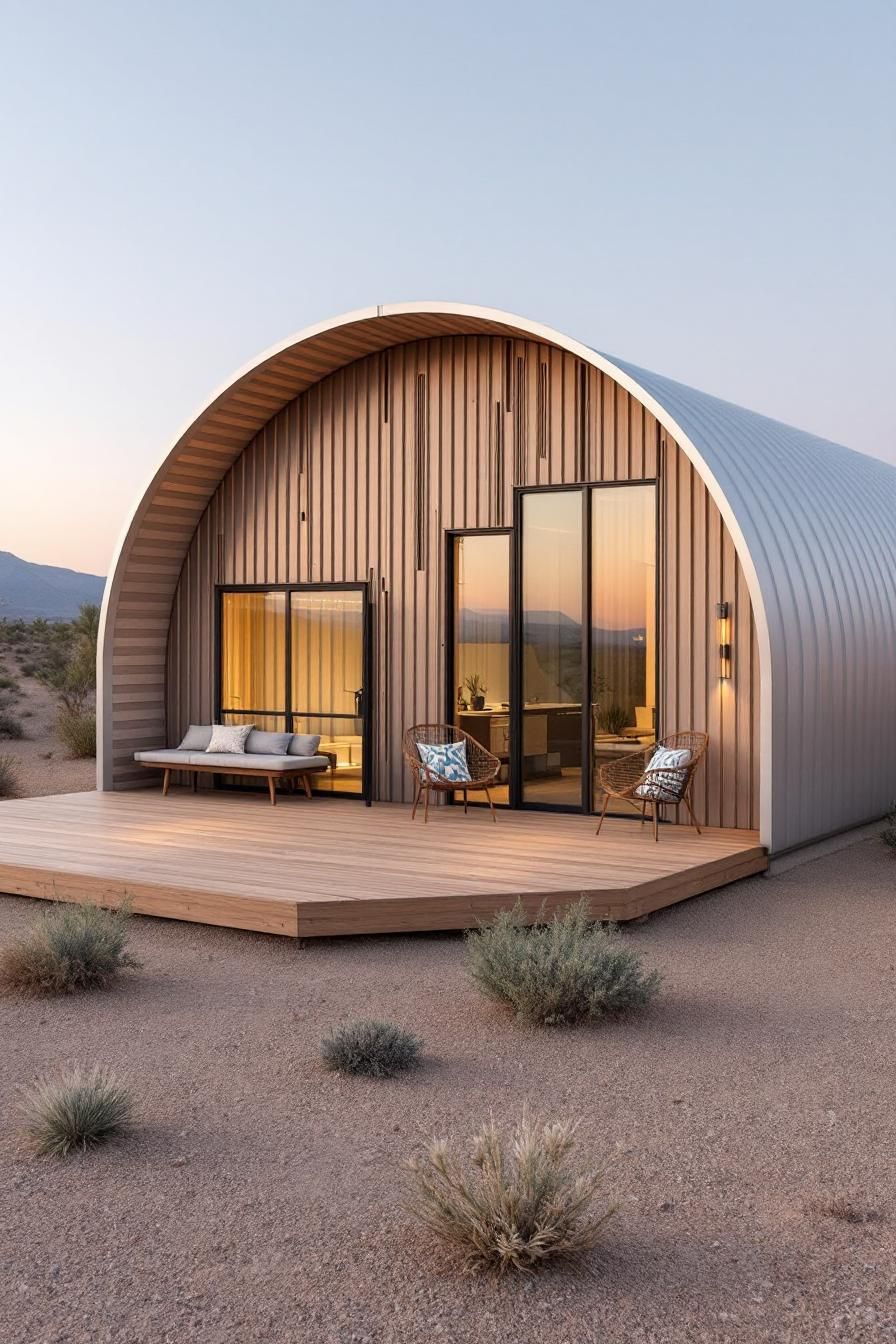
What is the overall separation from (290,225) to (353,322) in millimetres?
7771

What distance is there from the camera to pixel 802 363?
2442 cm

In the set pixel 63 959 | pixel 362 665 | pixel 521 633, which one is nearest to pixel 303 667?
pixel 362 665

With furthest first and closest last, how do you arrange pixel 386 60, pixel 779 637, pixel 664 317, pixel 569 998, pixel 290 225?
pixel 664 317 → pixel 290 225 → pixel 386 60 → pixel 779 637 → pixel 569 998

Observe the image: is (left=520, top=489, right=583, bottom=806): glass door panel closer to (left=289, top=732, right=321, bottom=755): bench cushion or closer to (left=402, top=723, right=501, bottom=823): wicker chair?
(left=402, top=723, right=501, bottom=823): wicker chair

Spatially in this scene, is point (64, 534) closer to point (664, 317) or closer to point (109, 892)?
point (664, 317)

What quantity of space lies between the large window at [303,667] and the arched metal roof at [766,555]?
0.85 metres

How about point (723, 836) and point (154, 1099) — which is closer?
point (154, 1099)

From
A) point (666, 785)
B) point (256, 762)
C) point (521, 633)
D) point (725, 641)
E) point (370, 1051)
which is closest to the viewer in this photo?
point (370, 1051)

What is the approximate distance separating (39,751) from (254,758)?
33.3ft

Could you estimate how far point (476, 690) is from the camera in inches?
428

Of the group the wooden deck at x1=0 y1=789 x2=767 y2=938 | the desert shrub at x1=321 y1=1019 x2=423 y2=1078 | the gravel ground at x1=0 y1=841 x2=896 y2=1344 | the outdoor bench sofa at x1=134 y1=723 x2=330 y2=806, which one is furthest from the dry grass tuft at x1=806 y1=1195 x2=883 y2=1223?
the outdoor bench sofa at x1=134 y1=723 x2=330 y2=806

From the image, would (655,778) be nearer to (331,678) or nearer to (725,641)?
(725,641)

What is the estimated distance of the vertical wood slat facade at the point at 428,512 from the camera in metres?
9.66

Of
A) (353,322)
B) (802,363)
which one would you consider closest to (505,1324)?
(353,322)
